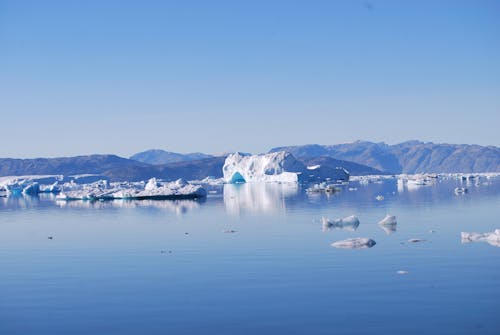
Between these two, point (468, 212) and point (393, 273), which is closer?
point (393, 273)

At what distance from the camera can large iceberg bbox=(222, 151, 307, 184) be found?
116000 millimetres

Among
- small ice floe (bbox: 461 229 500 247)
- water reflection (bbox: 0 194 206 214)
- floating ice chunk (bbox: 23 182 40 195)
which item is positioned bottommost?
small ice floe (bbox: 461 229 500 247)

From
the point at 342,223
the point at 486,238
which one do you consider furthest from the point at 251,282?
the point at 342,223

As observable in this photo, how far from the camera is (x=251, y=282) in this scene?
56.0 ft

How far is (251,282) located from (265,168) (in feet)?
336

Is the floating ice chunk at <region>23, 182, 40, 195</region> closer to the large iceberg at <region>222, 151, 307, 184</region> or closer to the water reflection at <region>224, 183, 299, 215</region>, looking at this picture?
the water reflection at <region>224, 183, 299, 215</region>

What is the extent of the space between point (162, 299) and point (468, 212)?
90.5ft

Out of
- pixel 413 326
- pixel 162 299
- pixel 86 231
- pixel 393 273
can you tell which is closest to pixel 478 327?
pixel 413 326

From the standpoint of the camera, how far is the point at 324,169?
119750 millimetres

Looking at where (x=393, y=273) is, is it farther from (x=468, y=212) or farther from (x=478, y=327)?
(x=468, y=212)

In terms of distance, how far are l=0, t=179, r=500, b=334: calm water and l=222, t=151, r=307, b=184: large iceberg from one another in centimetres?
8434

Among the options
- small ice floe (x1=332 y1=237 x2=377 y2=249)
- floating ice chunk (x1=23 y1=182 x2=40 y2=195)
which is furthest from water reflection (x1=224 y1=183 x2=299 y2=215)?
floating ice chunk (x1=23 y1=182 x2=40 y2=195)

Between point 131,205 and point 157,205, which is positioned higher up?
point 131,205

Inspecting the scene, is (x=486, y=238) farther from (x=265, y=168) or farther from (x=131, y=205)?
(x=265, y=168)
